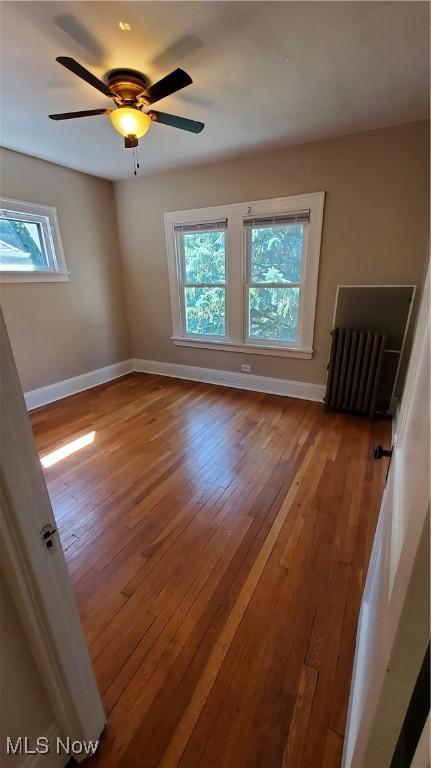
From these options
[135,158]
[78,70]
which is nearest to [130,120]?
[78,70]

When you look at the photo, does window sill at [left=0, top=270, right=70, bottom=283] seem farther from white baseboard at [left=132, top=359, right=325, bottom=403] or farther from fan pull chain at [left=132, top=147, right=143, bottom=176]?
white baseboard at [left=132, top=359, right=325, bottom=403]

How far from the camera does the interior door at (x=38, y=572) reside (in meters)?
0.63

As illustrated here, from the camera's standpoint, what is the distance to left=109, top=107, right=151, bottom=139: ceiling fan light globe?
1846mm

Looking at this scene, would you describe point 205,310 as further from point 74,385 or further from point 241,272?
point 74,385

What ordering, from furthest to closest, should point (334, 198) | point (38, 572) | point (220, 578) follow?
point (334, 198)
point (220, 578)
point (38, 572)

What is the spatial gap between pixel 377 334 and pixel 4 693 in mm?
3110

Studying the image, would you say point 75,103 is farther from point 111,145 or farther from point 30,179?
point 30,179

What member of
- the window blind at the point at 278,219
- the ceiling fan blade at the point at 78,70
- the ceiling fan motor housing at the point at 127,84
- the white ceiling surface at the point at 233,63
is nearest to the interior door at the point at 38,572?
the ceiling fan blade at the point at 78,70

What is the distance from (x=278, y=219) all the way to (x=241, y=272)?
64 cm

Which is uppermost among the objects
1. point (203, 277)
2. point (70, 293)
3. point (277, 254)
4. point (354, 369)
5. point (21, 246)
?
point (21, 246)

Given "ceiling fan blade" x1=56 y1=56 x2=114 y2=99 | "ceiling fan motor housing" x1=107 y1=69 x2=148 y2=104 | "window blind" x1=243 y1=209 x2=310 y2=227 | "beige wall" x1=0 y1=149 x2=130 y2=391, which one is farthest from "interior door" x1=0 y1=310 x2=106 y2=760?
"window blind" x1=243 y1=209 x2=310 y2=227

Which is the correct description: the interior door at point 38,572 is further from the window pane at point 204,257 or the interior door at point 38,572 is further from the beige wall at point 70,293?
the window pane at point 204,257

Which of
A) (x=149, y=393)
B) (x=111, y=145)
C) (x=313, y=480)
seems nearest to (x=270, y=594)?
(x=313, y=480)

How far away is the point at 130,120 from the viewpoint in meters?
1.88
